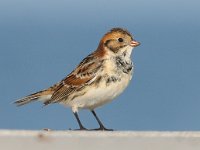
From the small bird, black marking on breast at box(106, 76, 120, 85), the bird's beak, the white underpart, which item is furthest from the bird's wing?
the bird's beak

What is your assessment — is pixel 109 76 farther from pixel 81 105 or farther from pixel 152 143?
pixel 152 143

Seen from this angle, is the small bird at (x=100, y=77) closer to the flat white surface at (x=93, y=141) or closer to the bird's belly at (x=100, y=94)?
the bird's belly at (x=100, y=94)

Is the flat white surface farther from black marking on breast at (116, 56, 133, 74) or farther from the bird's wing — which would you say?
the bird's wing

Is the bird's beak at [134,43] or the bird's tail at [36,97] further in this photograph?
the bird's tail at [36,97]

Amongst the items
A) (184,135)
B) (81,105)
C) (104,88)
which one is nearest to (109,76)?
(104,88)

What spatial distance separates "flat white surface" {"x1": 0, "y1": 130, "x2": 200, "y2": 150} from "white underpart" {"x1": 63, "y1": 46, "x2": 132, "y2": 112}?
13.4 feet

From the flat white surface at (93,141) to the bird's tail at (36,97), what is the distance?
5.24 meters

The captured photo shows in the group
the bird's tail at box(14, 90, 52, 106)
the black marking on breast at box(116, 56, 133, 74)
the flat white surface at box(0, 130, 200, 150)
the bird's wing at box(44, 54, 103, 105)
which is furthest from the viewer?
the bird's tail at box(14, 90, 52, 106)

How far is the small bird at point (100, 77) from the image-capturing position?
6.91 meters

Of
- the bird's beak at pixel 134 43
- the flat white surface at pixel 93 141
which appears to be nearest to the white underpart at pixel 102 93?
the bird's beak at pixel 134 43

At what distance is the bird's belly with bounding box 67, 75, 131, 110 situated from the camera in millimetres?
6844

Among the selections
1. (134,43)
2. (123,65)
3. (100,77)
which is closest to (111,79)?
(100,77)

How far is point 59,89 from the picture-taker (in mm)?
7734

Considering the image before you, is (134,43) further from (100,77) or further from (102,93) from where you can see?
(102,93)
